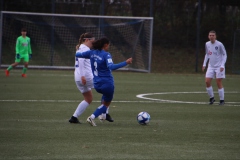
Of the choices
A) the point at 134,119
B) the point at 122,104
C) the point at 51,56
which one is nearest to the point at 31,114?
the point at 134,119

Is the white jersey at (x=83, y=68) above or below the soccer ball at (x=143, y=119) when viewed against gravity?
above

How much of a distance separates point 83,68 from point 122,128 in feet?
5.43

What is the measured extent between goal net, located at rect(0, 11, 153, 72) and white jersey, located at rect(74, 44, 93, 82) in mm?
18412

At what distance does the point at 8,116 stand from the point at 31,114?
630mm

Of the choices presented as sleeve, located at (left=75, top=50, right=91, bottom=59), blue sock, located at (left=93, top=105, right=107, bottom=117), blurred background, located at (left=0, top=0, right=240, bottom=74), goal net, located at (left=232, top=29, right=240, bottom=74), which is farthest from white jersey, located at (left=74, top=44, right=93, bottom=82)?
goal net, located at (left=232, top=29, right=240, bottom=74)

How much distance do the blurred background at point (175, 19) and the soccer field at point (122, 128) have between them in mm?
13628

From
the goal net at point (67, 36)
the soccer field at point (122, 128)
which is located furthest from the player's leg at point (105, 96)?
the goal net at point (67, 36)

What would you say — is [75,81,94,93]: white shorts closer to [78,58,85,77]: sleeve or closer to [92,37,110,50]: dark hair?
[78,58,85,77]: sleeve

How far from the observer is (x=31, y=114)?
41.0ft

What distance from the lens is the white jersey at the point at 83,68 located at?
37.2ft

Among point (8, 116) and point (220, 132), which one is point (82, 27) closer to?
point (8, 116)

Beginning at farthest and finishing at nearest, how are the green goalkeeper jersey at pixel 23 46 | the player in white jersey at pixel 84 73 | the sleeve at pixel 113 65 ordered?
the green goalkeeper jersey at pixel 23 46, the player in white jersey at pixel 84 73, the sleeve at pixel 113 65

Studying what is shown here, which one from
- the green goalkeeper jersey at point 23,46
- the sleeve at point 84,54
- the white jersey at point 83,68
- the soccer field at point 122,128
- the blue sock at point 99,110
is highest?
the sleeve at point 84,54

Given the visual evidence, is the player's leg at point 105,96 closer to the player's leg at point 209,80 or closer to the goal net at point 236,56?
the player's leg at point 209,80
